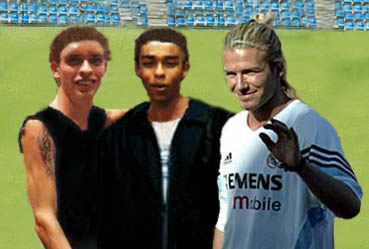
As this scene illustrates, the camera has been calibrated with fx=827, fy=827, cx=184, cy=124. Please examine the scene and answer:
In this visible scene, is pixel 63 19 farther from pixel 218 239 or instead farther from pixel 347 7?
pixel 218 239

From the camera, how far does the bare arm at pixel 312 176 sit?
4141mm

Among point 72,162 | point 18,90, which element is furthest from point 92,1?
point 72,162

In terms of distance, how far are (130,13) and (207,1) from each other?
1756mm

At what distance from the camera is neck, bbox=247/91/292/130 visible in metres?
4.76

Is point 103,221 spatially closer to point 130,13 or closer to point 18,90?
point 18,90

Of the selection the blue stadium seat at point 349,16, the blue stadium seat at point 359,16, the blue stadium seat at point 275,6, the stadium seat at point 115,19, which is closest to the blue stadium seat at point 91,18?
the stadium seat at point 115,19

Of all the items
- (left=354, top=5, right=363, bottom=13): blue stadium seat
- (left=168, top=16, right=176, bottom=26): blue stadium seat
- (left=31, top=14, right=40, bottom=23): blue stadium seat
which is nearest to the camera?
(left=31, top=14, right=40, bottom=23): blue stadium seat

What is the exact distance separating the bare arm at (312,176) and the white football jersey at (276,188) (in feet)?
0.35

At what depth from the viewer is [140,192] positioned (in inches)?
228

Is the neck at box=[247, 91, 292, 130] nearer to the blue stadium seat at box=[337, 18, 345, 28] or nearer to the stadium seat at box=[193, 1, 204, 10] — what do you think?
the stadium seat at box=[193, 1, 204, 10]

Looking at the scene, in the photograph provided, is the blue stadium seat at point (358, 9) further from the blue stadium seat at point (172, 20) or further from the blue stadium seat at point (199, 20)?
the blue stadium seat at point (172, 20)

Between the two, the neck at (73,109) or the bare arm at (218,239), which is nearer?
the bare arm at (218,239)

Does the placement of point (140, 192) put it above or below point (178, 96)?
below

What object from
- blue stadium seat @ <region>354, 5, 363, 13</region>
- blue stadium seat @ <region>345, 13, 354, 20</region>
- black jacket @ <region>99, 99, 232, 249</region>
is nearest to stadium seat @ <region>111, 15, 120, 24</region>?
blue stadium seat @ <region>345, 13, 354, 20</region>
